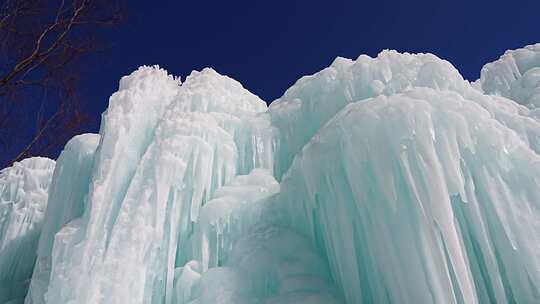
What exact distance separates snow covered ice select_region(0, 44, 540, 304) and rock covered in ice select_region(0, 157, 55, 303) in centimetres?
48

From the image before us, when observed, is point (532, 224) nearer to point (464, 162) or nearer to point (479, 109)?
point (464, 162)

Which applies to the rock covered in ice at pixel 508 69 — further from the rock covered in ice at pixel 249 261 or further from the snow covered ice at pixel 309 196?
the rock covered in ice at pixel 249 261

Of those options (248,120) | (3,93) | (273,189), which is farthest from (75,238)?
(3,93)

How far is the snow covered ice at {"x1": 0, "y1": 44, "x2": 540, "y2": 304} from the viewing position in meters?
3.11

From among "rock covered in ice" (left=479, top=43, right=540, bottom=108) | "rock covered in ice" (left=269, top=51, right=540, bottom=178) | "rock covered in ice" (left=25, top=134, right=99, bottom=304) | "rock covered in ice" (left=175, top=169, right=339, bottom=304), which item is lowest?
"rock covered in ice" (left=175, top=169, right=339, bottom=304)

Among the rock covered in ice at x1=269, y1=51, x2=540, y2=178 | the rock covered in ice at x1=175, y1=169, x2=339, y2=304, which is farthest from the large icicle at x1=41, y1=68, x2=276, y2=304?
the rock covered in ice at x1=269, y1=51, x2=540, y2=178

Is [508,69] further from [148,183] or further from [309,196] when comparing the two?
[148,183]

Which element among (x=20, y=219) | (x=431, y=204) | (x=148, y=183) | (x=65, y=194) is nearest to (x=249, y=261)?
(x=148, y=183)

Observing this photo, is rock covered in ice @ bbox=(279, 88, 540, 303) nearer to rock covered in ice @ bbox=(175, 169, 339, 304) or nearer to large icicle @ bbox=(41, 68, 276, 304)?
rock covered in ice @ bbox=(175, 169, 339, 304)

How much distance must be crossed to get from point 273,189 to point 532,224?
3123 mm

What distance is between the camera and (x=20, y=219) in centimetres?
832

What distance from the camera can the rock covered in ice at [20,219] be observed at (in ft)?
25.6

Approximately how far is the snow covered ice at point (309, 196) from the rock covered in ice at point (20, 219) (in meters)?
0.48

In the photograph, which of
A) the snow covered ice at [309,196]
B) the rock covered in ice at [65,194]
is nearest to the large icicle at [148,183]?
the snow covered ice at [309,196]
